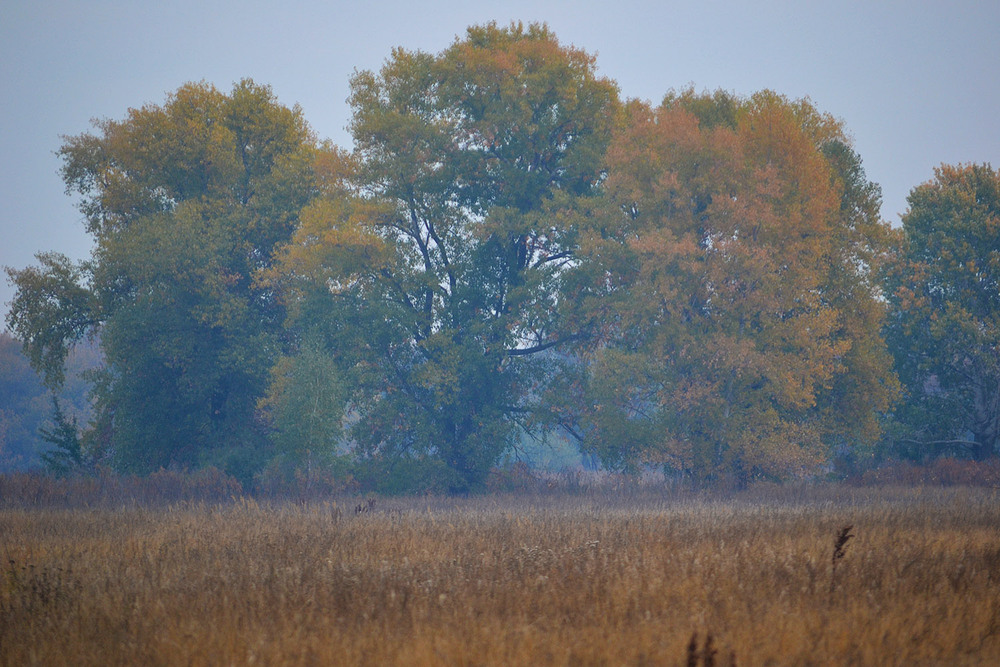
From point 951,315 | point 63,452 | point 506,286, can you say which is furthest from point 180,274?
point 951,315

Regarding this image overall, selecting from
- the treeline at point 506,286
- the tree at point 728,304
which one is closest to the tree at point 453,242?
the treeline at point 506,286

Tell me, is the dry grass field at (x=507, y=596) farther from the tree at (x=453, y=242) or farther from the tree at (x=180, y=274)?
the tree at (x=180, y=274)

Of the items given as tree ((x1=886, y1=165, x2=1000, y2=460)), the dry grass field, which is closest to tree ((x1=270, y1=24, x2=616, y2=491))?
tree ((x1=886, y1=165, x2=1000, y2=460))

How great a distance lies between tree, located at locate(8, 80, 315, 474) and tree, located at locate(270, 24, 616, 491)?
294 cm

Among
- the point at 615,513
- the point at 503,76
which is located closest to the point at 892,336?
the point at 503,76

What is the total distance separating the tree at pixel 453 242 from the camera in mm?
Result: 29219

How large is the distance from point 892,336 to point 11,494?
3299 cm

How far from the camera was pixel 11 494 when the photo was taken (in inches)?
924

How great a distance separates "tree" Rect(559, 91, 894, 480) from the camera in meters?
25.6

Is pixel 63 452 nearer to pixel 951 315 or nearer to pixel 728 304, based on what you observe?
pixel 728 304

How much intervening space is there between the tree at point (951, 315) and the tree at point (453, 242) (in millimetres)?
14756

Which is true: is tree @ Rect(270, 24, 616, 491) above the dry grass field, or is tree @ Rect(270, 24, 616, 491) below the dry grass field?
above

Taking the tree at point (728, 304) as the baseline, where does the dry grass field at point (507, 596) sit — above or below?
below

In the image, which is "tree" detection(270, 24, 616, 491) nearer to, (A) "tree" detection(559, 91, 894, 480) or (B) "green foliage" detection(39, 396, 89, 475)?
(A) "tree" detection(559, 91, 894, 480)
